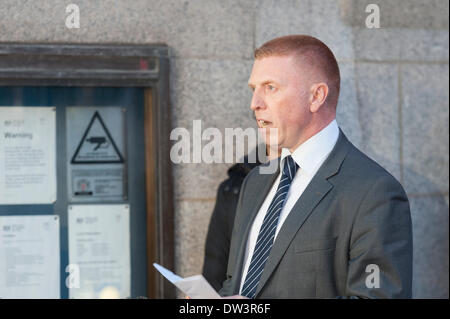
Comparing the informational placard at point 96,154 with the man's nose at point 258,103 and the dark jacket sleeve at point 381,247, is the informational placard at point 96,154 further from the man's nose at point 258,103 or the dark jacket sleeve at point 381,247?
the dark jacket sleeve at point 381,247

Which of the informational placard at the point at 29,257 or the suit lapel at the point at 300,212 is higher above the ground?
the suit lapel at the point at 300,212

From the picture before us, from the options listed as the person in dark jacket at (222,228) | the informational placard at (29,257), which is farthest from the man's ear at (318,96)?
the informational placard at (29,257)

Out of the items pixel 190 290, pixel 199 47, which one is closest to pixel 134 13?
pixel 199 47

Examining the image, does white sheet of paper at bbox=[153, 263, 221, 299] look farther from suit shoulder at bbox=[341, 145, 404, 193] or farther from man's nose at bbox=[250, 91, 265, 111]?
man's nose at bbox=[250, 91, 265, 111]

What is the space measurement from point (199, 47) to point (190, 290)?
2657 millimetres

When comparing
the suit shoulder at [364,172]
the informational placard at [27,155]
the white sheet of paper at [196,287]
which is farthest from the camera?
the informational placard at [27,155]

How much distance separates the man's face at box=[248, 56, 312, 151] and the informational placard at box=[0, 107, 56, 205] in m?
2.19

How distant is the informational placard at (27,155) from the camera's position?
186 inches

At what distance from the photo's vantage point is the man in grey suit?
8.74 feet

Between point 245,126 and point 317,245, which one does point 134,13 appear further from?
point 317,245

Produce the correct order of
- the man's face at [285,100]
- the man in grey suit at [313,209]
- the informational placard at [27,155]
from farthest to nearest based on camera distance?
the informational placard at [27,155] → the man's face at [285,100] → the man in grey suit at [313,209]

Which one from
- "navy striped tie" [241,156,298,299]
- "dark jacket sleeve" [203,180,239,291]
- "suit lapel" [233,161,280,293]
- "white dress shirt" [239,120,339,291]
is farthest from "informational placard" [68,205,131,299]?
"navy striped tie" [241,156,298,299]

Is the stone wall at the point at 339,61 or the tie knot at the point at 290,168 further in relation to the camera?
the stone wall at the point at 339,61

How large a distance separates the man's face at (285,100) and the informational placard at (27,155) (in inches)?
86.3
